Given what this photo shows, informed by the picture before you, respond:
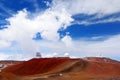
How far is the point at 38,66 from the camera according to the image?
110 meters

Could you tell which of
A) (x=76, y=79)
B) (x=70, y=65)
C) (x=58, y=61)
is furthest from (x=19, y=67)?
(x=76, y=79)

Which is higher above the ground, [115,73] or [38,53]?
[38,53]

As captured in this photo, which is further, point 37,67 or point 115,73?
point 37,67

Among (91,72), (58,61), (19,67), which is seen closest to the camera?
(91,72)

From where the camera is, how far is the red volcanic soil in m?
105

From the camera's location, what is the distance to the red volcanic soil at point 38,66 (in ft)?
343

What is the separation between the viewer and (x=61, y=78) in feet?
250

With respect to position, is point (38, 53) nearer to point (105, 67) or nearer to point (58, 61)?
point (58, 61)

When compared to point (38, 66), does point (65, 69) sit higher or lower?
lower

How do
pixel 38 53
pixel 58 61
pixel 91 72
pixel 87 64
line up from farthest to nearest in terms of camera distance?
pixel 38 53, pixel 58 61, pixel 87 64, pixel 91 72

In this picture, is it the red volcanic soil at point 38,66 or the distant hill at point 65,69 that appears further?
the red volcanic soil at point 38,66

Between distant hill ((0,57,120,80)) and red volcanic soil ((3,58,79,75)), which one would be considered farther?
red volcanic soil ((3,58,79,75))

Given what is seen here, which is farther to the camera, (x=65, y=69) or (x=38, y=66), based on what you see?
(x=38, y=66)

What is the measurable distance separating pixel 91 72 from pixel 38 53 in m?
60.6
